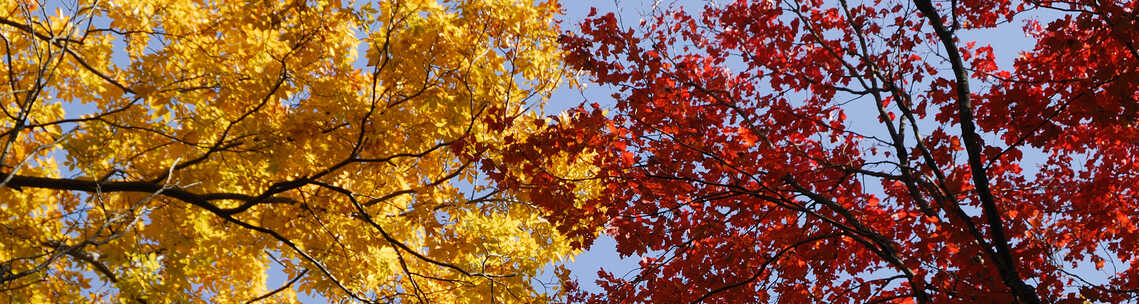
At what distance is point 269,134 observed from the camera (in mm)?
6336

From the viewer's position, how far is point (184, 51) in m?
6.73

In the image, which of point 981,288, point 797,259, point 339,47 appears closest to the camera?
point 981,288

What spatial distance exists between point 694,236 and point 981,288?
8.92 ft

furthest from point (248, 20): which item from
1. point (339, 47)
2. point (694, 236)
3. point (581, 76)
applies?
point (694, 236)

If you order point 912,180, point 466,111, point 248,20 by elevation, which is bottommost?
point 912,180

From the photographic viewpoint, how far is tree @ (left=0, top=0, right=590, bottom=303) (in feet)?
19.9

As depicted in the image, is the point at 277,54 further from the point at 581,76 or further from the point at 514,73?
the point at 581,76

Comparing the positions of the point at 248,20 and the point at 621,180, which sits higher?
the point at 248,20

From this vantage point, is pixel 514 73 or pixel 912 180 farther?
pixel 514 73

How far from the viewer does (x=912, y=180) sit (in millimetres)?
6344

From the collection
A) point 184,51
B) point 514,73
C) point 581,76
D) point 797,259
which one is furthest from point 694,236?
point 184,51

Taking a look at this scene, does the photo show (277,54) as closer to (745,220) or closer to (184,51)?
(184,51)

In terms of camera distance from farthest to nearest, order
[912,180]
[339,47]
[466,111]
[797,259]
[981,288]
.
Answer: [797,259], [339,47], [466,111], [912,180], [981,288]

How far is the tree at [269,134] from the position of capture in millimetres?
6062
